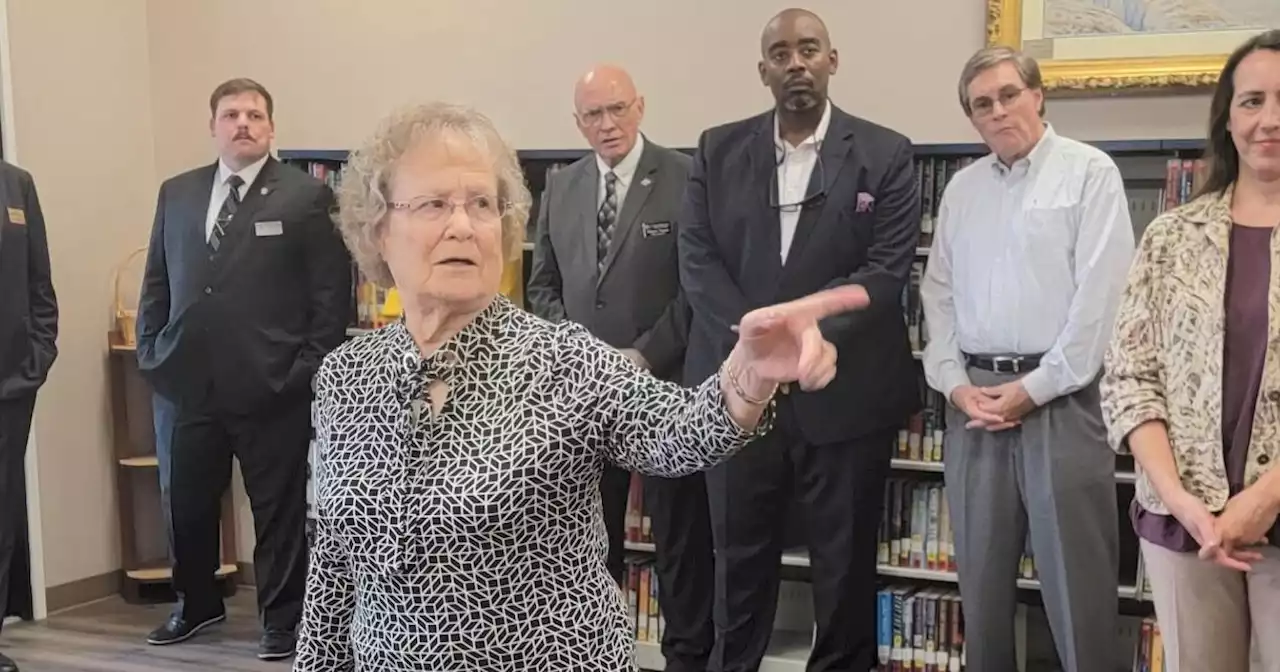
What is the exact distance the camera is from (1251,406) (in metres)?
2.15

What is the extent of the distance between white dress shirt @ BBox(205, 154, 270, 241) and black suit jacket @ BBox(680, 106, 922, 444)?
5.34ft

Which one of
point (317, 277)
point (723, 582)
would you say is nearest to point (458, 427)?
point (723, 582)

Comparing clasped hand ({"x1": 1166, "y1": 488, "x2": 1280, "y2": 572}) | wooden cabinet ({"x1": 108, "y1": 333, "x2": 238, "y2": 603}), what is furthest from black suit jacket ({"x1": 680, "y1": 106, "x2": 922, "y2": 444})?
wooden cabinet ({"x1": 108, "y1": 333, "x2": 238, "y2": 603})

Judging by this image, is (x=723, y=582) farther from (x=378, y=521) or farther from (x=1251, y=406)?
(x=378, y=521)

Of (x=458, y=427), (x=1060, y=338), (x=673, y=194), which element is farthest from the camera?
(x=673, y=194)

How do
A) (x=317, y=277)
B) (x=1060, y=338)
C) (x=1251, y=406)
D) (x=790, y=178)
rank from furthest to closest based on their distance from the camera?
(x=317, y=277) < (x=790, y=178) < (x=1060, y=338) < (x=1251, y=406)

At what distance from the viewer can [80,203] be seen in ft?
15.4

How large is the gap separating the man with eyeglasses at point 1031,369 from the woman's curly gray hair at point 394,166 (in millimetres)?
1660

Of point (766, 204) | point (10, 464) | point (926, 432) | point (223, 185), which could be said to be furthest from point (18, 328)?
point (926, 432)

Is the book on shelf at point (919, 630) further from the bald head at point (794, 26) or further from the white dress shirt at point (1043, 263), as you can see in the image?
the bald head at point (794, 26)

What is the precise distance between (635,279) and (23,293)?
6.38 ft

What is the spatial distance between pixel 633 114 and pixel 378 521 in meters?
2.31

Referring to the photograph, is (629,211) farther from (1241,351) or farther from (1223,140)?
(1241,351)

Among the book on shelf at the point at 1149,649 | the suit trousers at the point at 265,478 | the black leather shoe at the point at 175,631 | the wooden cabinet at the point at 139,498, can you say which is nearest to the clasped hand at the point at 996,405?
the book on shelf at the point at 1149,649
